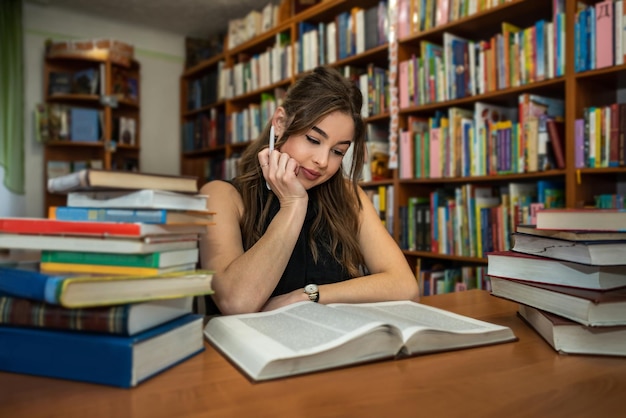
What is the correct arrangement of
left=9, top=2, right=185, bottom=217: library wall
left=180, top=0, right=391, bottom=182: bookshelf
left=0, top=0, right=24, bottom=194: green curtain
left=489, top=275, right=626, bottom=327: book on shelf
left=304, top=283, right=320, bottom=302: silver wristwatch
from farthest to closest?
left=9, top=2, right=185, bottom=217: library wall < left=0, top=0, right=24, bottom=194: green curtain < left=180, top=0, right=391, bottom=182: bookshelf < left=304, top=283, right=320, bottom=302: silver wristwatch < left=489, top=275, right=626, bottom=327: book on shelf

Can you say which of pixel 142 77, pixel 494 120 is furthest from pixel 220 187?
pixel 142 77

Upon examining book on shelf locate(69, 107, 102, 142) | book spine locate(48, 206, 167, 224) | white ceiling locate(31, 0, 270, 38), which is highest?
white ceiling locate(31, 0, 270, 38)

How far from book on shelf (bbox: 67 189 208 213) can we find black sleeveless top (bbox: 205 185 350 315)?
2.48 feet

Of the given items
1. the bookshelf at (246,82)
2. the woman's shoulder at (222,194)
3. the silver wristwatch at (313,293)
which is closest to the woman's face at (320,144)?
the woman's shoulder at (222,194)

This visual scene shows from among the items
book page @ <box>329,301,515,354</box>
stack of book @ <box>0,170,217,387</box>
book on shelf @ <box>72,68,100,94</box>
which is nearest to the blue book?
stack of book @ <box>0,170,217,387</box>

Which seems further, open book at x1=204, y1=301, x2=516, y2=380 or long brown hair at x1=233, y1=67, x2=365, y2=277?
long brown hair at x1=233, y1=67, x2=365, y2=277

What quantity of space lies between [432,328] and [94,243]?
1.41 feet

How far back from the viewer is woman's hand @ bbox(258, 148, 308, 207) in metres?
1.17

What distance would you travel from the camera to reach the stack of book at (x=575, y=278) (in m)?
0.68

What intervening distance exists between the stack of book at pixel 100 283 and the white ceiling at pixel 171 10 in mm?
3798

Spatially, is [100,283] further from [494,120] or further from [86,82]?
[86,82]

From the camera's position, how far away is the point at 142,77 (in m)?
4.71

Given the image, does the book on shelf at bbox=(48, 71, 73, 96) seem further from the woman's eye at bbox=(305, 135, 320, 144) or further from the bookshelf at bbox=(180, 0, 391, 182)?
the woman's eye at bbox=(305, 135, 320, 144)

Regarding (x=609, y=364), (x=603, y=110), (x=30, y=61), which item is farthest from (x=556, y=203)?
(x=30, y=61)
